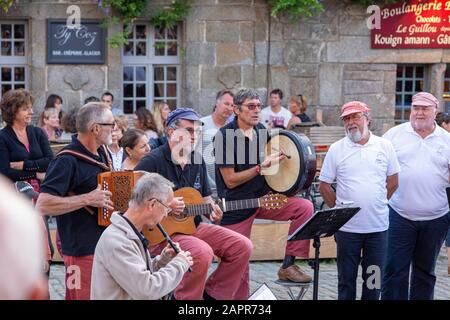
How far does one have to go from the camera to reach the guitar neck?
18.8 ft

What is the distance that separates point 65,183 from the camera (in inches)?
202

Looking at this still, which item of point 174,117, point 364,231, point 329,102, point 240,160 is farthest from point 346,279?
point 329,102

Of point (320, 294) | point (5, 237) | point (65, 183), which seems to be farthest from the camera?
point (320, 294)

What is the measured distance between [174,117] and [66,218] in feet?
4.02

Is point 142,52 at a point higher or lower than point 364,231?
higher

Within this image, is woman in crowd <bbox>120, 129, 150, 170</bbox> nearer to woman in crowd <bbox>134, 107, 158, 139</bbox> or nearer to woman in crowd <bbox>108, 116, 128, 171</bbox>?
woman in crowd <bbox>108, 116, 128, 171</bbox>

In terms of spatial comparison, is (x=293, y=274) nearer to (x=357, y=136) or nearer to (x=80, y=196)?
(x=357, y=136)

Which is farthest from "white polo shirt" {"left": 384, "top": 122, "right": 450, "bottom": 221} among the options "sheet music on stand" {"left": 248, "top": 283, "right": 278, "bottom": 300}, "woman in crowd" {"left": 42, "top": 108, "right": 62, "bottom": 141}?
"woman in crowd" {"left": 42, "top": 108, "right": 62, "bottom": 141}

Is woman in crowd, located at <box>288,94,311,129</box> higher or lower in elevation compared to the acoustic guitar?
higher

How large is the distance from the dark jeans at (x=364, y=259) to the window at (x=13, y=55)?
8.15 metres

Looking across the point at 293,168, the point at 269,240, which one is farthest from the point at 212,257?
the point at 269,240

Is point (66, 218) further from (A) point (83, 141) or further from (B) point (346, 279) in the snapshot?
(B) point (346, 279)

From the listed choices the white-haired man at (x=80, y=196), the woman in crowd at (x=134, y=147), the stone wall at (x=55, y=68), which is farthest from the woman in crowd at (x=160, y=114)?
the white-haired man at (x=80, y=196)

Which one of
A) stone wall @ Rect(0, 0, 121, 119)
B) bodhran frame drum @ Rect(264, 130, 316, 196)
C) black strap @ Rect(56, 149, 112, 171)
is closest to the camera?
black strap @ Rect(56, 149, 112, 171)
